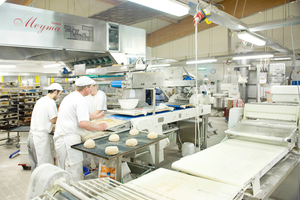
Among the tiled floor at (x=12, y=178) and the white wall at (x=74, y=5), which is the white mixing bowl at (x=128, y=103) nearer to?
the tiled floor at (x=12, y=178)

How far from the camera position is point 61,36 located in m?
3.81

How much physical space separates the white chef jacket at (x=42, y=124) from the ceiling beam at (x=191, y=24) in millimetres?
6155

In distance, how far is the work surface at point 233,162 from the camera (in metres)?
1.75

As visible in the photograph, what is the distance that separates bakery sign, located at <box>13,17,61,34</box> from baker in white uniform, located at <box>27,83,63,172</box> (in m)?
1.20

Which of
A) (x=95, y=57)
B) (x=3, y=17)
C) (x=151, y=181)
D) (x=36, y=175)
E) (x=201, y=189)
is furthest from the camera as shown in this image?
(x=95, y=57)

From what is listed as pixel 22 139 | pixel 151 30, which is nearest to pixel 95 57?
pixel 22 139

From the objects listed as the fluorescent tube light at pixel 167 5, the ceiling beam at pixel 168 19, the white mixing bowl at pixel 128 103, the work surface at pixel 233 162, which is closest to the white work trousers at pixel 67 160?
the white mixing bowl at pixel 128 103

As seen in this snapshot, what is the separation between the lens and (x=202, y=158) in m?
2.17

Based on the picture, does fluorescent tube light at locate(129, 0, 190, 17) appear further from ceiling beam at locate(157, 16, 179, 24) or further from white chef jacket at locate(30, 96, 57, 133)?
ceiling beam at locate(157, 16, 179, 24)

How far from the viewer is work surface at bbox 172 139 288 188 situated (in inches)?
68.7

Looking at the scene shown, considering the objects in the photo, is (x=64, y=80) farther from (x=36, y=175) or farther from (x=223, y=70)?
(x=223, y=70)

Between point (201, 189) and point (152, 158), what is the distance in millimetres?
1547

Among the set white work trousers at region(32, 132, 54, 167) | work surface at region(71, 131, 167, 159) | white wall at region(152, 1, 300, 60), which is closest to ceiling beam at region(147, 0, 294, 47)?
white wall at region(152, 1, 300, 60)

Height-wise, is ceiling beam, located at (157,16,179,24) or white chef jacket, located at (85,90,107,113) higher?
ceiling beam, located at (157,16,179,24)
